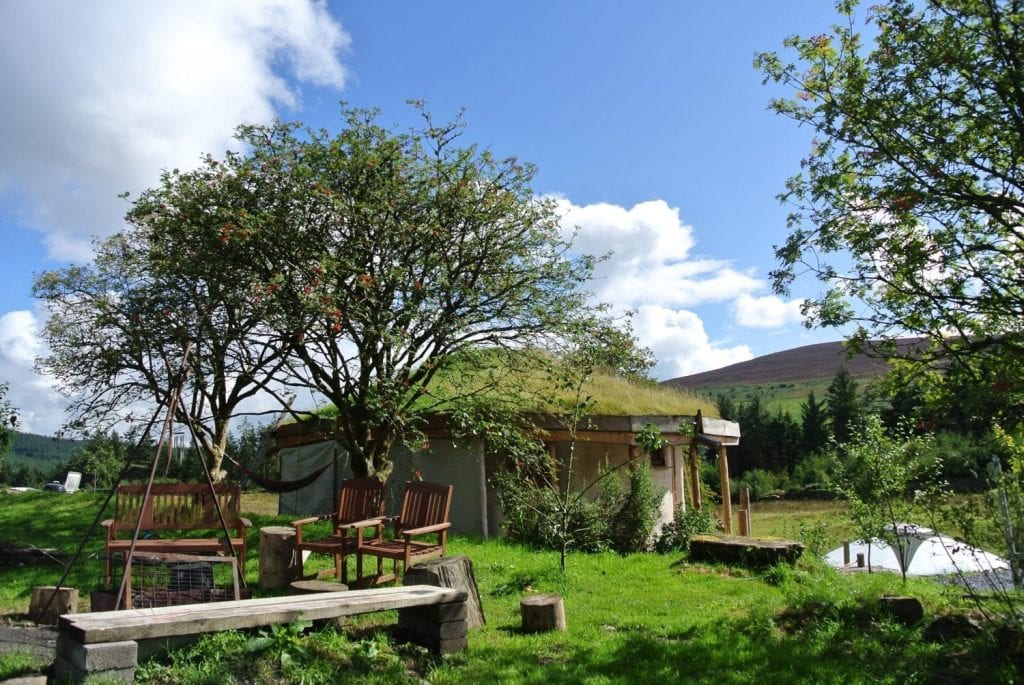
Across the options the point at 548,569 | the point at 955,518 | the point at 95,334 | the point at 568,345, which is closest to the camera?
the point at 955,518

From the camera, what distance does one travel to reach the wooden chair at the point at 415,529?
6.51 metres

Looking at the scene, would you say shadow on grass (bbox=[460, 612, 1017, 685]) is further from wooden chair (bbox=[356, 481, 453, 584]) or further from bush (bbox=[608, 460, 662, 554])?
bush (bbox=[608, 460, 662, 554])

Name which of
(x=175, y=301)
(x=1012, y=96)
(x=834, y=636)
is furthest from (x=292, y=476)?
(x=1012, y=96)

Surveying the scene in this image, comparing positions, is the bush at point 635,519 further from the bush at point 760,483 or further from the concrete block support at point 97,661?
the bush at point 760,483

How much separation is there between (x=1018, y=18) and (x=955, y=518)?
12.0ft

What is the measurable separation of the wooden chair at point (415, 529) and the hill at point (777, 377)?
2449 inches

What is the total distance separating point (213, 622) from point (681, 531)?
8049 mm

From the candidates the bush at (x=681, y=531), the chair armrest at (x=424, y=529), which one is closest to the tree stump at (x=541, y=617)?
the chair armrest at (x=424, y=529)

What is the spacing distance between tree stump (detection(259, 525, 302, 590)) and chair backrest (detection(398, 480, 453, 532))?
106cm

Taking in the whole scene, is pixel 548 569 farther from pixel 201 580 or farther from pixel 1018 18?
pixel 1018 18

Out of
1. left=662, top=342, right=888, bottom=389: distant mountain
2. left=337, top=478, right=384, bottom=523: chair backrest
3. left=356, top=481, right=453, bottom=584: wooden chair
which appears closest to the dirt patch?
left=337, top=478, right=384, bottom=523: chair backrest

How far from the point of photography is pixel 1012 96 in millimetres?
5398

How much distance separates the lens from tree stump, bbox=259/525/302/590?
694cm

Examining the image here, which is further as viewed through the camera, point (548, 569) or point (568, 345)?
point (568, 345)
